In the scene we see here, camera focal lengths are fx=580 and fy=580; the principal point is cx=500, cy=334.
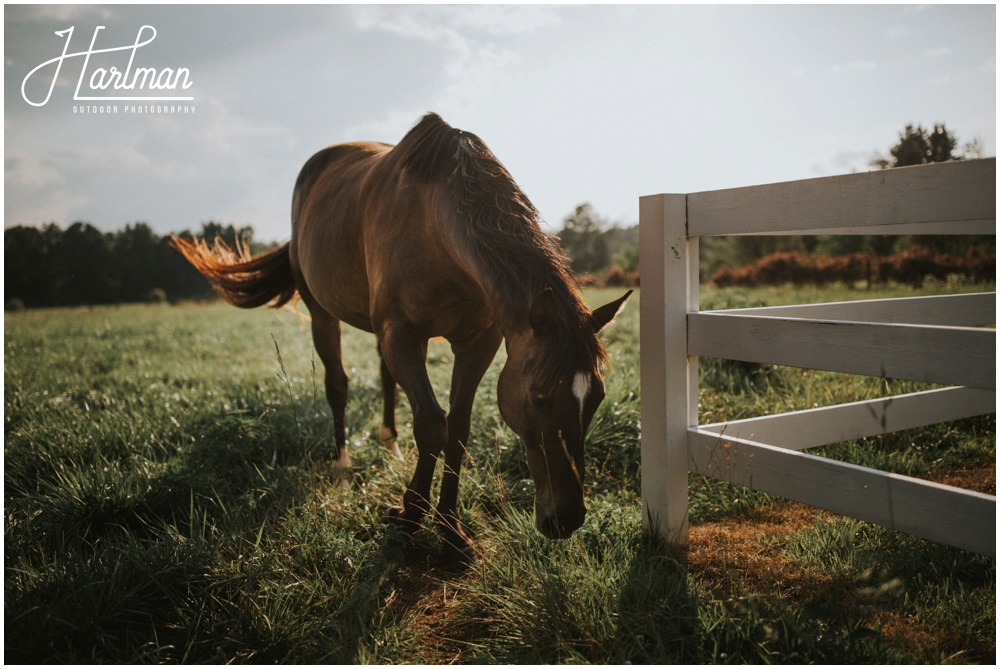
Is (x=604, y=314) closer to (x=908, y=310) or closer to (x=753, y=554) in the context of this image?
(x=753, y=554)

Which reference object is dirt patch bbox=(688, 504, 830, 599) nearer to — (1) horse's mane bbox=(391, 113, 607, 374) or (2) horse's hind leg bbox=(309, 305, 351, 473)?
(1) horse's mane bbox=(391, 113, 607, 374)

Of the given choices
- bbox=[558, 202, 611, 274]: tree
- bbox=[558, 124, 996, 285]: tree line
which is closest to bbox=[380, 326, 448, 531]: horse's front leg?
bbox=[558, 124, 996, 285]: tree line

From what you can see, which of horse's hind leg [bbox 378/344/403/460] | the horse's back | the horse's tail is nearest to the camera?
the horse's back

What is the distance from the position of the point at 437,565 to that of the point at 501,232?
5.35ft

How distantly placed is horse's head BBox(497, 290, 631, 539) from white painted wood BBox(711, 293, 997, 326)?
1.21m

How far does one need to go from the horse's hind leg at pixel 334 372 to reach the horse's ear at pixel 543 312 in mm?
2374

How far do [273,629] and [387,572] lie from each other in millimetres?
596

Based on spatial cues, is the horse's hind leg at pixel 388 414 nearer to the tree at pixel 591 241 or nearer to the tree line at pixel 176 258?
the tree line at pixel 176 258

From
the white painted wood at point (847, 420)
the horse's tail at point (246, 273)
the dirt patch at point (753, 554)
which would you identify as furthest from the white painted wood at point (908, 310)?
the horse's tail at point (246, 273)

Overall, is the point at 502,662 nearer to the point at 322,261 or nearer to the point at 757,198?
the point at 757,198

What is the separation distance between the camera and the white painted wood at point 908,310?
3.03m

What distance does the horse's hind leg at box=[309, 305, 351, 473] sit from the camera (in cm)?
425

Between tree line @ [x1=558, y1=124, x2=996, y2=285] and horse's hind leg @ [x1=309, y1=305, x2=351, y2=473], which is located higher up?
tree line @ [x1=558, y1=124, x2=996, y2=285]

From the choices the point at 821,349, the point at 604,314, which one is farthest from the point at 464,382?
the point at 821,349
